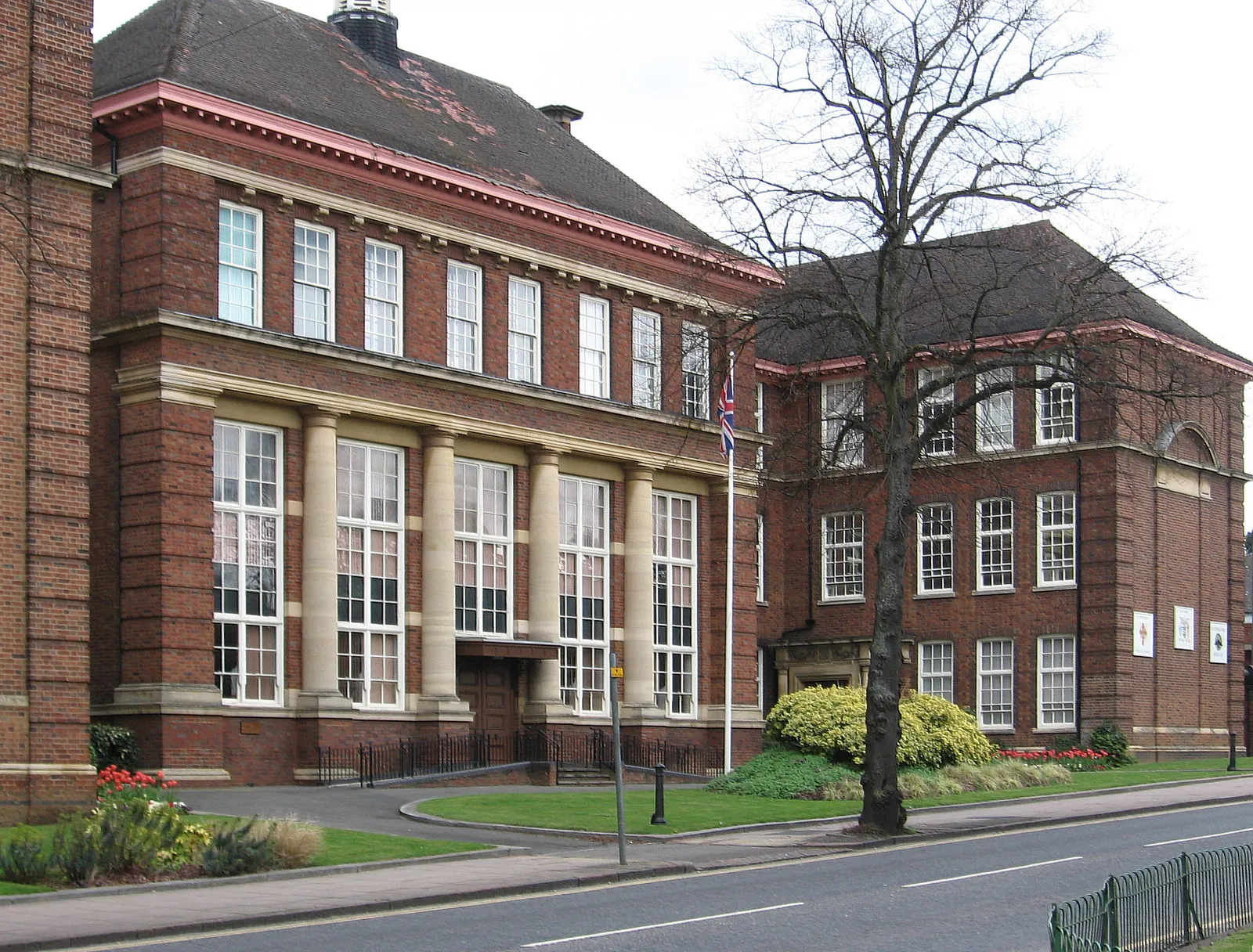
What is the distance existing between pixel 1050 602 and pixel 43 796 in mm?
34149

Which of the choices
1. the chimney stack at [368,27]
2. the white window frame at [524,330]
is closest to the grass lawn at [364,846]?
the white window frame at [524,330]

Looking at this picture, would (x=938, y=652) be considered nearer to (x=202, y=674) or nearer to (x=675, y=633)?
(x=675, y=633)

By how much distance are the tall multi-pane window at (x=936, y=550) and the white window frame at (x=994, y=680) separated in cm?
217

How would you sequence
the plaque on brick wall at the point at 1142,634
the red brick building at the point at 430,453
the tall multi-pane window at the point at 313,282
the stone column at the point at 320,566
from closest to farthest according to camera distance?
1. the red brick building at the point at 430,453
2. the stone column at the point at 320,566
3. the tall multi-pane window at the point at 313,282
4. the plaque on brick wall at the point at 1142,634

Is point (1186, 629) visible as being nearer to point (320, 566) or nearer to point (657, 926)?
point (320, 566)

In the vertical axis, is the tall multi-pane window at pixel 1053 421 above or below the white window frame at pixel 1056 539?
above

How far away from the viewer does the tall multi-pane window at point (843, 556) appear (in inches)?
2206

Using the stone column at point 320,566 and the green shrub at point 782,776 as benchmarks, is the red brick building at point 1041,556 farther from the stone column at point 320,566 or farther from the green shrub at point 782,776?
the stone column at point 320,566

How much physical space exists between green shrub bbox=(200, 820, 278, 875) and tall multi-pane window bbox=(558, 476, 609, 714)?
67.9 ft

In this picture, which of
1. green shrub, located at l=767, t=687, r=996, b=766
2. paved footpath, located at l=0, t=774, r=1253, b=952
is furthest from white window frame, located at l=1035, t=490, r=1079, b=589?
paved footpath, located at l=0, t=774, r=1253, b=952

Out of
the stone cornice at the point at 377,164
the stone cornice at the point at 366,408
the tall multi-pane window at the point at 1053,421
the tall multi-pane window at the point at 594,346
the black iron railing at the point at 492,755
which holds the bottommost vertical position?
the black iron railing at the point at 492,755

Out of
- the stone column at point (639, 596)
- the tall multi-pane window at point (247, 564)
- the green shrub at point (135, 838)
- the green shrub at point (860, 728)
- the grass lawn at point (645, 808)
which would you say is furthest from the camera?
the stone column at point (639, 596)

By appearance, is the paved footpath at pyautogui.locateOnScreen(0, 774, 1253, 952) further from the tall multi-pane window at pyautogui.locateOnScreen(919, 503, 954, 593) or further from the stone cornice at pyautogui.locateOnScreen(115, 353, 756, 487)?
the tall multi-pane window at pyautogui.locateOnScreen(919, 503, 954, 593)

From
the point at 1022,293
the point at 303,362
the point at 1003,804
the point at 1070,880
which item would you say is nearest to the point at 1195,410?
the point at 1022,293
